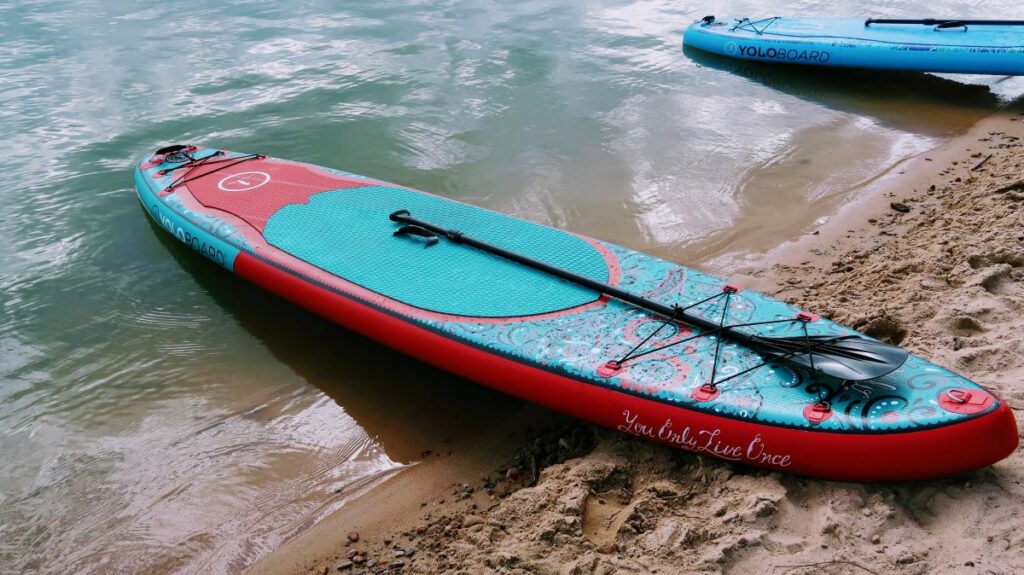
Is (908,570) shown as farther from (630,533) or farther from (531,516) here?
(531,516)

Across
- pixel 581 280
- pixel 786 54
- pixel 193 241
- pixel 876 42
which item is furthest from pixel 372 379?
pixel 876 42

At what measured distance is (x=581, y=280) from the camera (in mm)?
4426

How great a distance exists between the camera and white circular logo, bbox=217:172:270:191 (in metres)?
6.16

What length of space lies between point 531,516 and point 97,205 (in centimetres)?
563

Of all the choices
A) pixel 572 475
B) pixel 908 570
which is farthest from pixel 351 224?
pixel 908 570

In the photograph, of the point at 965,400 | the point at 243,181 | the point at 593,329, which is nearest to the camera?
the point at 965,400

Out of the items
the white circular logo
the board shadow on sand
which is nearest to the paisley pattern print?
the board shadow on sand

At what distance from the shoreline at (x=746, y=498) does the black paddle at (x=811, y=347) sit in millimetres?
500

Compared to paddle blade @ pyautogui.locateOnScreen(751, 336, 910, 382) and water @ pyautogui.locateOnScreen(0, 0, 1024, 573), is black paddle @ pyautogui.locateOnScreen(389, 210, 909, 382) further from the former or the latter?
water @ pyautogui.locateOnScreen(0, 0, 1024, 573)

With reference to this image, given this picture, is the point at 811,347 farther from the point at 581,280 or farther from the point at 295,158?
the point at 295,158

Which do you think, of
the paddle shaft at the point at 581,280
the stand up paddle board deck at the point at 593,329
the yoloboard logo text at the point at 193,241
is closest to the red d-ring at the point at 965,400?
the stand up paddle board deck at the point at 593,329

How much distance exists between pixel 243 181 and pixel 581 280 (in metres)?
3.30

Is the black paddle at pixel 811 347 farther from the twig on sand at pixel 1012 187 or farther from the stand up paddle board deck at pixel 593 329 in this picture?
the twig on sand at pixel 1012 187

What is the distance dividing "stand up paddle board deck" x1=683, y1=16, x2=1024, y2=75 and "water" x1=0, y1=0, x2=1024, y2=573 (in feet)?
0.98
